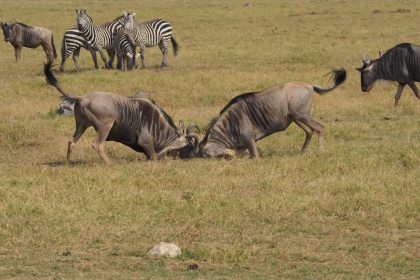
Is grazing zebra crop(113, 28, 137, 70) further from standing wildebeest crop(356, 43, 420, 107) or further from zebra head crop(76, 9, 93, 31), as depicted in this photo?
standing wildebeest crop(356, 43, 420, 107)

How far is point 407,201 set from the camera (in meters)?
8.52

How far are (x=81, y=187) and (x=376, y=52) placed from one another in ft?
45.6

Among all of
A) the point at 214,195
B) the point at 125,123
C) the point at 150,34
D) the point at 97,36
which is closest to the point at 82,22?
the point at 97,36

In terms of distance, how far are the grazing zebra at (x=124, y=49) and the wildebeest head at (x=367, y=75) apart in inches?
252

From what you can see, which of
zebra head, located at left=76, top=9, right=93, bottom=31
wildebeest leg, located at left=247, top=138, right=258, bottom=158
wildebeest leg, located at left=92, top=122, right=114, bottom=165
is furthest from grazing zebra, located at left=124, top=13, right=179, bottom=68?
wildebeest leg, located at left=92, top=122, right=114, bottom=165

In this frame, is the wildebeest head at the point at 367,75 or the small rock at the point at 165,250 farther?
the wildebeest head at the point at 367,75

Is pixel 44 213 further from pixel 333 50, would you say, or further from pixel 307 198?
pixel 333 50

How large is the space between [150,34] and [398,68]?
8.07 metres

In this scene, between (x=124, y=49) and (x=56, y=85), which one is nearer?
(x=56, y=85)

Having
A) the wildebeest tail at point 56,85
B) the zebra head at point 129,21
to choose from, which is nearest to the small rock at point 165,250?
the wildebeest tail at point 56,85

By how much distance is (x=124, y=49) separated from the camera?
20.8 metres

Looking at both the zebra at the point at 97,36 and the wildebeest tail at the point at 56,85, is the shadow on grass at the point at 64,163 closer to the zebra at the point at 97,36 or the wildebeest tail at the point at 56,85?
the wildebeest tail at the point at 56,85

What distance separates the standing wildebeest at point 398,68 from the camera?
15312mm

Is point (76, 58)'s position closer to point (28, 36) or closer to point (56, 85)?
point (28, 36)
